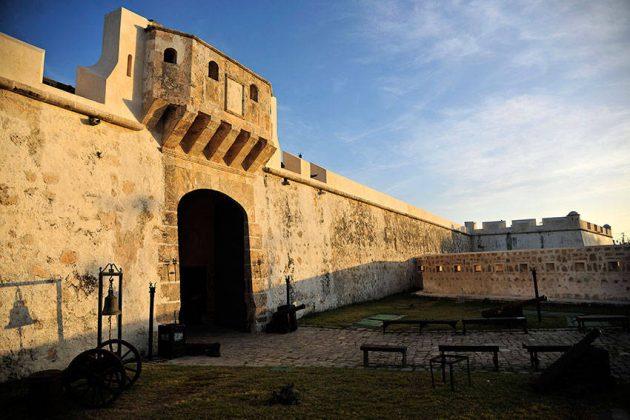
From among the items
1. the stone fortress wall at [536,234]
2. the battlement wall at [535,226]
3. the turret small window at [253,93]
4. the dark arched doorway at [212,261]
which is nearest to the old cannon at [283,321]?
the dark arched doorway at [212,261]

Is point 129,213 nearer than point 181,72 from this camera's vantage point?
Yes

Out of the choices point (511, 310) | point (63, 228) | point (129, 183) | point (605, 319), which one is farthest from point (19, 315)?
point (605, 319)

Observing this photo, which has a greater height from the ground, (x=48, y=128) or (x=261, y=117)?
(x=261, y=117)

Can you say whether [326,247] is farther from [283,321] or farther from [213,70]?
[213,70]

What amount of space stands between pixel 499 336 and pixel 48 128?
944 cm

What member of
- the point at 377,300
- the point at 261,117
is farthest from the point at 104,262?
the point at 377,300

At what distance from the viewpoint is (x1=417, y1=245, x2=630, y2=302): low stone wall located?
472 inches

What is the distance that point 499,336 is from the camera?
7.90 m

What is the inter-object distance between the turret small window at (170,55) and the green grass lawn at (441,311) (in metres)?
7.54

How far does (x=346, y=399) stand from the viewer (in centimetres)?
432

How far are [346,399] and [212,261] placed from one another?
28.2 feet

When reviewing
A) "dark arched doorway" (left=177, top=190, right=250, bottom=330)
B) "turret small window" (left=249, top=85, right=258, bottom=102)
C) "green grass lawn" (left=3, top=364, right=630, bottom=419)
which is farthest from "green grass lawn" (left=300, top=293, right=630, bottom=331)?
"turret small window" (left=249, top=85, right=258, bottom=102)

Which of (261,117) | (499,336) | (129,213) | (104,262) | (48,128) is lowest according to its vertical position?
Answer: (499,336)

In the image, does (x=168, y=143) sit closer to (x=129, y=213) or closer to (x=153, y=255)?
(x=129, y=213)
